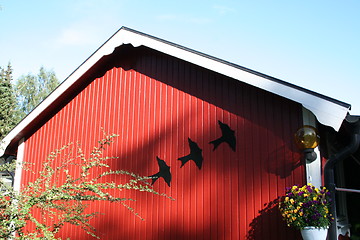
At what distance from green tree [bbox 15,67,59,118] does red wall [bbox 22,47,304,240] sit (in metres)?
26.3

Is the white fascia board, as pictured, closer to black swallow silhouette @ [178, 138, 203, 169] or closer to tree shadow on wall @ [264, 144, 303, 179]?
tree shadow on wall @ [264, 144, 303, 179]

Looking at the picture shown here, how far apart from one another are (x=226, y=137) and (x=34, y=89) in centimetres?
3060

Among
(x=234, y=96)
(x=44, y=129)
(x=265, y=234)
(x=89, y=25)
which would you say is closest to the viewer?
(x=265, y=234)

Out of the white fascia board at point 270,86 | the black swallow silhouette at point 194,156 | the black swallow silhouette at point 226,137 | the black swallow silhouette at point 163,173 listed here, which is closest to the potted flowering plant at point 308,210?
the white fascia board at point 270,86

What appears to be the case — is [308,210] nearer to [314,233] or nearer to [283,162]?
[314,233]

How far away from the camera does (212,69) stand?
19.3ft

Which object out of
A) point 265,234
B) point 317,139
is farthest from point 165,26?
point 265,234

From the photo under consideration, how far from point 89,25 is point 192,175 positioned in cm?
350

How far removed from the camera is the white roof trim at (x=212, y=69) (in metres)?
4.71

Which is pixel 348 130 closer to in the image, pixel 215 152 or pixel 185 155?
pixel 215 152

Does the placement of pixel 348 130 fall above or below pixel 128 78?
below

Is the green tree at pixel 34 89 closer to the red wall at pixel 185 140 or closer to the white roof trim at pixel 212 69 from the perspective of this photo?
the white roof trim at pixel 212 69

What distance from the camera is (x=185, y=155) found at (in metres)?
6.23

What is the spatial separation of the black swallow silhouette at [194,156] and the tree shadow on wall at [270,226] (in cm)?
128
